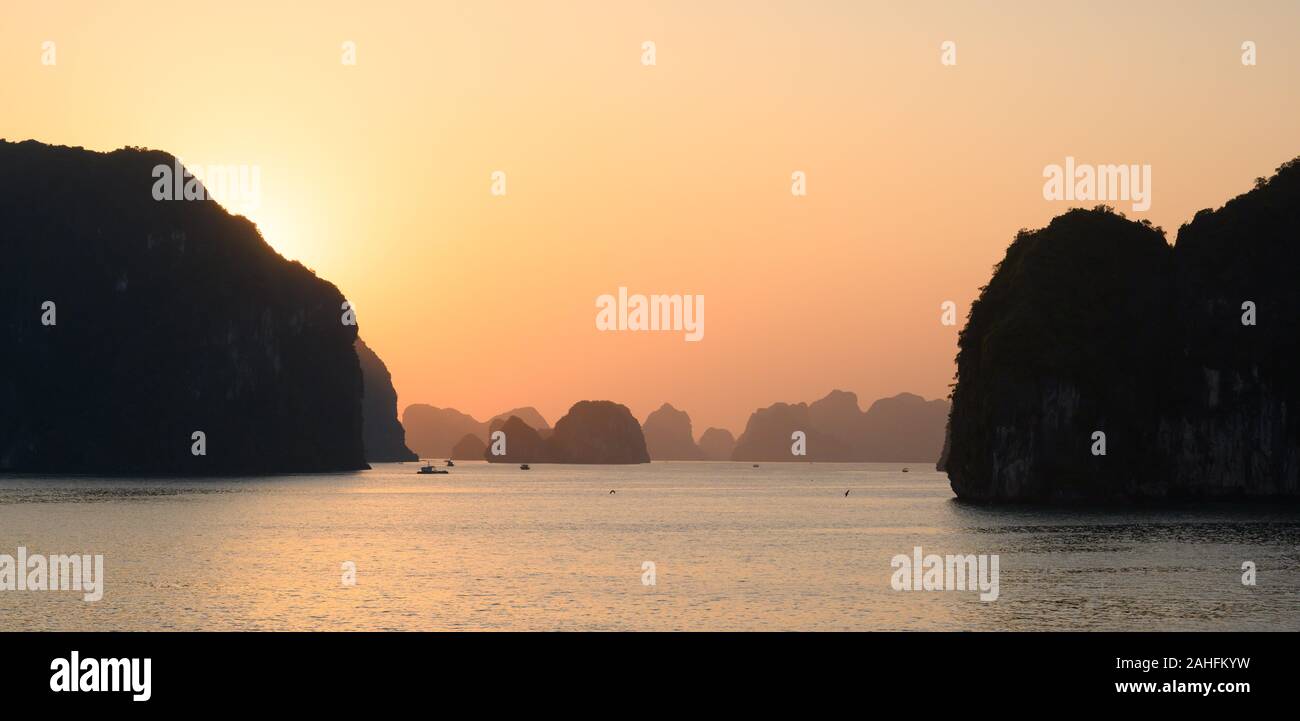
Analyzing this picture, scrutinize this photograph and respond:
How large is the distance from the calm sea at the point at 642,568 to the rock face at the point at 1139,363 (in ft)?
50.8

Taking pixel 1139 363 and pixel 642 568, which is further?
pixel 1139 363

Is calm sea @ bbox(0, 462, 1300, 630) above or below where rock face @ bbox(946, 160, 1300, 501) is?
below

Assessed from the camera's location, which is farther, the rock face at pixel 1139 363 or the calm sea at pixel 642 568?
the rock face at pixel 1139 363

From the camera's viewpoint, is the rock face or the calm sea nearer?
the calm sea

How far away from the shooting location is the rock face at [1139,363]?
156 meters

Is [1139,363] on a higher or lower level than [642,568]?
higher

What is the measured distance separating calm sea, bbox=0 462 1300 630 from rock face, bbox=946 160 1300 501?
15.5 meters

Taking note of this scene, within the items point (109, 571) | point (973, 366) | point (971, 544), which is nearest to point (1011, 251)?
point (973, 366)

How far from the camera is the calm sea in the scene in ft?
179

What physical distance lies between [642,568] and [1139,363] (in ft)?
358

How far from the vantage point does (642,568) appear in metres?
76.6
